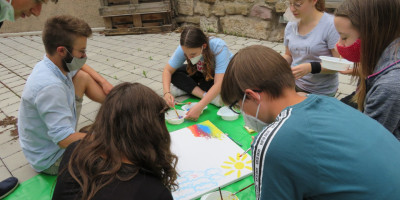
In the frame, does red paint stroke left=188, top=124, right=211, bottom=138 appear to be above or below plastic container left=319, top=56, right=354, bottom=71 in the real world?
below

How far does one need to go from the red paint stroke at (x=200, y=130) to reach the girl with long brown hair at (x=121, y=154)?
1.07 m

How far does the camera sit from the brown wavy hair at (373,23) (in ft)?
3.96

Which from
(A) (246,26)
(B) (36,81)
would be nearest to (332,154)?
(B) (36,81)

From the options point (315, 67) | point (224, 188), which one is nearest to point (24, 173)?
point (224, 188)

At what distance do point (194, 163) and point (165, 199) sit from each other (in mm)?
857

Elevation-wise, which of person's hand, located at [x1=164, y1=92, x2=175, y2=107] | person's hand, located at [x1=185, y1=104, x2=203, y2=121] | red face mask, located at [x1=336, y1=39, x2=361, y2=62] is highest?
red face mask, located at [x1=336, y1=39, x2=361, y2=62]

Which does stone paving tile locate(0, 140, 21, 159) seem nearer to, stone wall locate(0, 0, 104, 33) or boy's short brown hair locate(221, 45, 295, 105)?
boy's short brown hair locate(221, 45, 295, 105)

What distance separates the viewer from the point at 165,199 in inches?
39.1

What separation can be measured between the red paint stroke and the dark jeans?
0.64m

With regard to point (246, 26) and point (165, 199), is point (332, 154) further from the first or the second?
point (246, 26)

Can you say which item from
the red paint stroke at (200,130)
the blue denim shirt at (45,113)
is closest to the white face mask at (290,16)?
the red paint stroke at (200,130)

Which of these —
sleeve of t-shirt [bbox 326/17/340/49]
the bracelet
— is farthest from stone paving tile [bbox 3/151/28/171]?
sleeve of t-shirt [bbox 326/17/340/49]

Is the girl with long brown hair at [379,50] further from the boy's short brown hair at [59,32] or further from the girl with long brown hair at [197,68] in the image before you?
the boy's short brown hair at [59,32]

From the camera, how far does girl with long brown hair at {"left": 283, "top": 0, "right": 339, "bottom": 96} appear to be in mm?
2100
